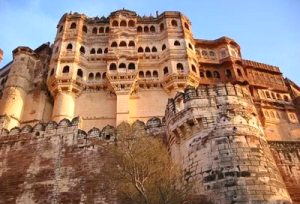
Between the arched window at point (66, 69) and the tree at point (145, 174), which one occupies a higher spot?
the arched window at point (66, 69)

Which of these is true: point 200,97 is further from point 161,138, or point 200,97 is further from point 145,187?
point 145,187

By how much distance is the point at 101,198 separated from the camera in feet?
45.5

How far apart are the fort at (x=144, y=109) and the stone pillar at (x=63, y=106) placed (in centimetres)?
9

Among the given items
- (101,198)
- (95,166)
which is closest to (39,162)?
(95,166)

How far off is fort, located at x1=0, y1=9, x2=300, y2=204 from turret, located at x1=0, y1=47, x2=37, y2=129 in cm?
10

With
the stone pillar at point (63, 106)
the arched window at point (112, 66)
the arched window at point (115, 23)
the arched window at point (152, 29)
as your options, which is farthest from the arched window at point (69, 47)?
the arched window at point (152, 29)

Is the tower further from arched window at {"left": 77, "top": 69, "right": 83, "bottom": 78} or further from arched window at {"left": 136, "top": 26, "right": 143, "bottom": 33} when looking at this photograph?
arched window at {"left": 136, "top": 26, "right": 143, "bottom": 33}

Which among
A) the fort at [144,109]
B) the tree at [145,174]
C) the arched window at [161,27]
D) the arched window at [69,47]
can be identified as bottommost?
the tree at [145,174]

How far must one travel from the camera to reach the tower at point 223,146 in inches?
441

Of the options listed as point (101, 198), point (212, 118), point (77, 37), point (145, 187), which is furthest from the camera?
point (77, 37)

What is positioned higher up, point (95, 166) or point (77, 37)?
point (77, 37)

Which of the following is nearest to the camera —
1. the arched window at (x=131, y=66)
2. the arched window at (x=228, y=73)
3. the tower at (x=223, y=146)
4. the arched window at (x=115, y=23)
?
the tower at (x=223, y=146)

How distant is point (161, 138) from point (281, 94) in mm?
24282

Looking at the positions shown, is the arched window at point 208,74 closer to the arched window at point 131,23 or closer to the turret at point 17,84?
the arched window at point 131,23
